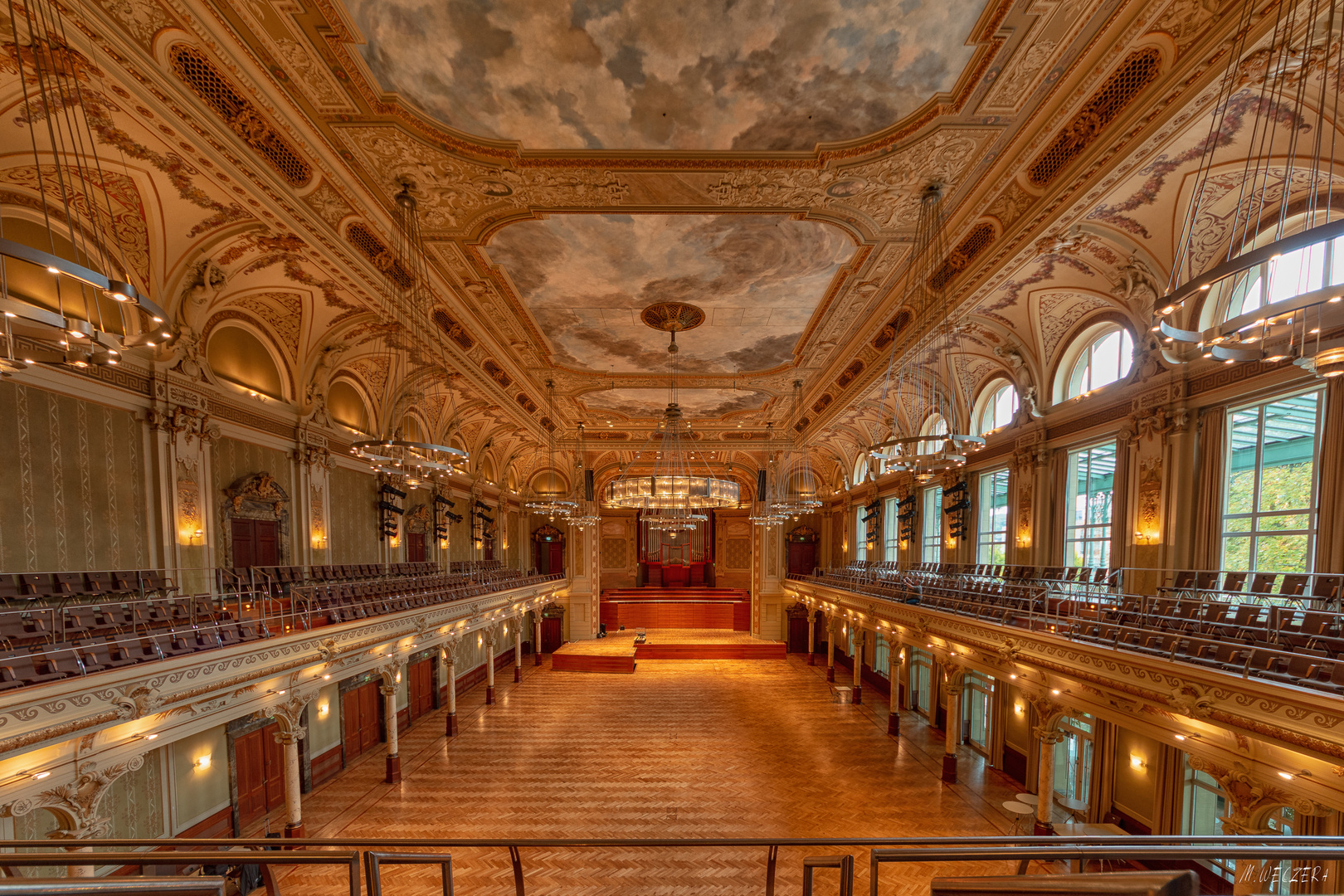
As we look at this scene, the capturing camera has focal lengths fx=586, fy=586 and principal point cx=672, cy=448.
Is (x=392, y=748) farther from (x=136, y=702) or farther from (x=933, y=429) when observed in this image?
(x=933, y=429)

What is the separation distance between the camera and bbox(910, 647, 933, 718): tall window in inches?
672

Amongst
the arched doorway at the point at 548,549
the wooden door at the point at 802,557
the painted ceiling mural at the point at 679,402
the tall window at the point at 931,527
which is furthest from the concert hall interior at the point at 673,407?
the wooden door at the point at 802,557

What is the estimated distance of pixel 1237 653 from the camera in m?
6.20

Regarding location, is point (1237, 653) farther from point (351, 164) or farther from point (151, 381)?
point (151, 381)

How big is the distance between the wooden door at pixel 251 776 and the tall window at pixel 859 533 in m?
21.5

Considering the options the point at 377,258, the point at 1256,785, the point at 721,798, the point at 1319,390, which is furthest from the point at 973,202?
the point at 721,798

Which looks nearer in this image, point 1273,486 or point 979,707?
point 1273,486

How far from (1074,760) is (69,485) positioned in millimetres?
16902

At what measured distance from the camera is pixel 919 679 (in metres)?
17.5

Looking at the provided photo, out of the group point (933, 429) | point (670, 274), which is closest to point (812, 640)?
point (933, 429)

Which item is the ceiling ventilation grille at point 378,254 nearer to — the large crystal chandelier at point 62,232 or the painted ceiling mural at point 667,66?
Answer: the large crystal chandelier at point 62,232

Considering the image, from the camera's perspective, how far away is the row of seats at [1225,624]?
553 centimetres

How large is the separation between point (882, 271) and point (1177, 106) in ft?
15.3

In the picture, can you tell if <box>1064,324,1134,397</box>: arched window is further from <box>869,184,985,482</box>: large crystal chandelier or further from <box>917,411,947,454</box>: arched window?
<box>917,411,947,454</box>: arched window
